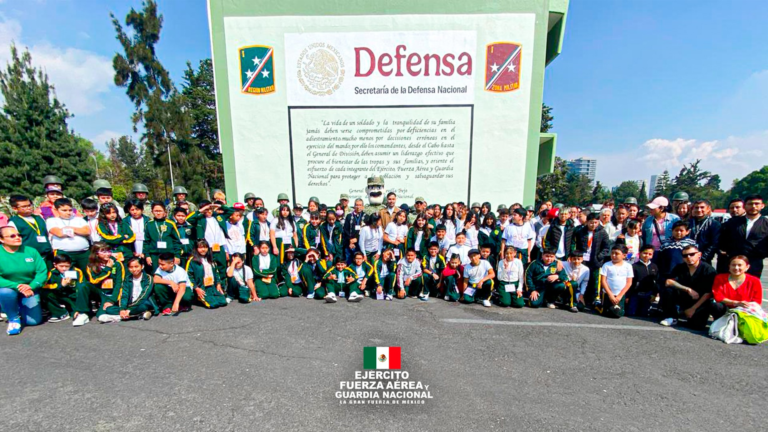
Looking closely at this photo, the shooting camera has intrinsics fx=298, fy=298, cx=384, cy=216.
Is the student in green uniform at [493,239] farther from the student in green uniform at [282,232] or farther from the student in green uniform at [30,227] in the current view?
the student in green uniform at [30,227]

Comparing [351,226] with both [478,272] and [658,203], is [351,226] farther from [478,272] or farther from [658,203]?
[658,203]

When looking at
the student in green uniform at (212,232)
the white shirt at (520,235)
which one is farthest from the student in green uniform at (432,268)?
the student in green uniform at (212,232)

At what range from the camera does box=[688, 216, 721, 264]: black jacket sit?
15.7 feet

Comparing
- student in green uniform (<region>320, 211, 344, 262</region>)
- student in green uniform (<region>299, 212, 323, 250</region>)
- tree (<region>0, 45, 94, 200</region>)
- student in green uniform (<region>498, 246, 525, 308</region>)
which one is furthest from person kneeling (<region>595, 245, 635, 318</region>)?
tree (<region>0, 45, 94, 200</region>)

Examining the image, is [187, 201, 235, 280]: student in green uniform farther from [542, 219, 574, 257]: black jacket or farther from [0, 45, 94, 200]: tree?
[0, 45, 94, 200]: tree

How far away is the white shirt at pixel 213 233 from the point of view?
212 inches

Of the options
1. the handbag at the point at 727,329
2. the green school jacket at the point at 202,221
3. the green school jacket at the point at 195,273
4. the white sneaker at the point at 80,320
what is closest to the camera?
the handbag at the point at 727,329

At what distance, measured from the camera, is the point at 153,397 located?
8.55 ft

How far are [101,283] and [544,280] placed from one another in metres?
6.93

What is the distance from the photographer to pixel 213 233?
5402mm

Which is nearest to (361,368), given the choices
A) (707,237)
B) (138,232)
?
(138,232)

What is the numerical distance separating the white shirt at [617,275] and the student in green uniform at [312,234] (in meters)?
5.14

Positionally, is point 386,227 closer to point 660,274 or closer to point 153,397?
point 153,397

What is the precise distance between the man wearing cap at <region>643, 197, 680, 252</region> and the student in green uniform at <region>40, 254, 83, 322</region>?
30.2ft
